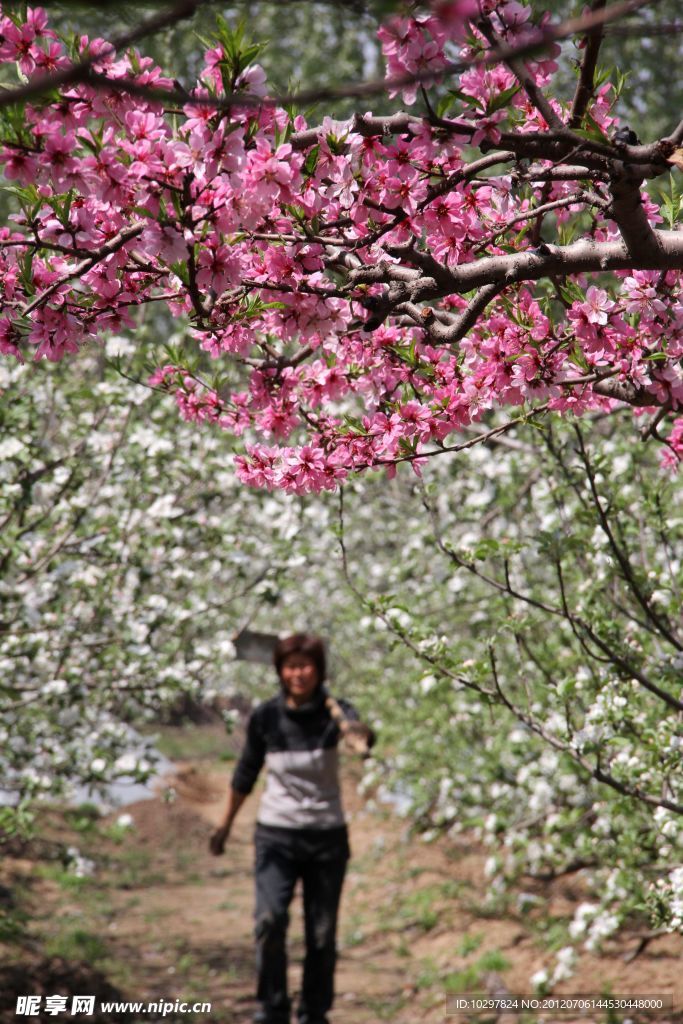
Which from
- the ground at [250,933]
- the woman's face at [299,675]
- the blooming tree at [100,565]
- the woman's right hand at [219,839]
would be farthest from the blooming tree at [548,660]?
the woman's right hand at [219,839]

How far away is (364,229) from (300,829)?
10.1 feet

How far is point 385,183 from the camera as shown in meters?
2.06

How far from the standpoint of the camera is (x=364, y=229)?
87.9 inches

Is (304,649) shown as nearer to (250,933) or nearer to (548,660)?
(548,660)

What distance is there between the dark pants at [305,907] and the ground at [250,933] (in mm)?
1005

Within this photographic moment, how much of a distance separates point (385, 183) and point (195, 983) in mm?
5278

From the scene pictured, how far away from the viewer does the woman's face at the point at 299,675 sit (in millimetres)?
4582

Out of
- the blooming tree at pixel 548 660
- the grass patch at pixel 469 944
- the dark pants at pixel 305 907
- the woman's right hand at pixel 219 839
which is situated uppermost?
the blooming tree at pixel 548 660

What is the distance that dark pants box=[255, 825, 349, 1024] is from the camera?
13.9 feet

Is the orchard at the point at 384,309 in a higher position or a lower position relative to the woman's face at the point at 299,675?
higher

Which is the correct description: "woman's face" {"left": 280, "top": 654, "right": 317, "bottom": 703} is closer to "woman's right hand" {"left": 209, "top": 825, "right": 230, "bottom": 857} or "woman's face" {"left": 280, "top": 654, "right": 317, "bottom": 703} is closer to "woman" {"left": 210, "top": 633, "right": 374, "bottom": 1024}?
"woman" {"left": 210, "top": 633, "right": 374, "bottom": 1024}

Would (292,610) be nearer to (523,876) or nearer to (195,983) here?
(523,876)

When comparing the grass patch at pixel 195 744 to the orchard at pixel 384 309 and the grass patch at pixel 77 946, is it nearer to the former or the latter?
the grass patch at pixel 77 946

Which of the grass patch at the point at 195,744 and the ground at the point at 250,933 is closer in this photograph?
the ground at the point at 250,933
